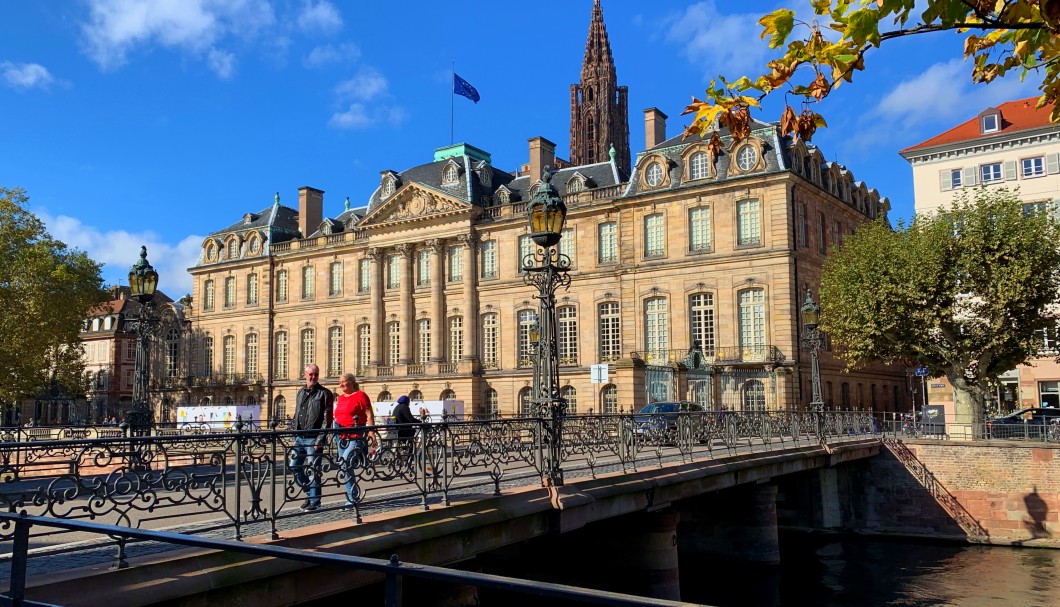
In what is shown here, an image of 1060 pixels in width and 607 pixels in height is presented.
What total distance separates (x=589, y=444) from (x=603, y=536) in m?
4.14

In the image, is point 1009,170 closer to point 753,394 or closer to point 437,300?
point 753,394

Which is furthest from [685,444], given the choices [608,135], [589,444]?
[608,135]

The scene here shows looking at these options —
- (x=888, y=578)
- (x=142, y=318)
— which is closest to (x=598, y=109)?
(x=888, y=578)

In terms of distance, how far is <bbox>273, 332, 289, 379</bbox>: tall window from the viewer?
56.2 meters

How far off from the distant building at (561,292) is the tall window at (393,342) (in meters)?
0.11

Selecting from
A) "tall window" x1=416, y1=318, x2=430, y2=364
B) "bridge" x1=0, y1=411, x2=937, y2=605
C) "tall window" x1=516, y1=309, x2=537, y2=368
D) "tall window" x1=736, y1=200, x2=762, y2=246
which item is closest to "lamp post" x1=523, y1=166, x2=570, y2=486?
"bridge" x1=0, y1=411, x2=937, y2=605

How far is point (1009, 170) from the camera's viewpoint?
4444cm

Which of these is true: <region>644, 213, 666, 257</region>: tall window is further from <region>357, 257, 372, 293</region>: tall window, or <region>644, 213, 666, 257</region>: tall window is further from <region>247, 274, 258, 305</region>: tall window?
<region>247, 274, 258, 305</region>: tall window

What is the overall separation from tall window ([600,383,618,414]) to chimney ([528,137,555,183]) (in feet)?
39.1

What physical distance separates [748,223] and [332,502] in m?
31.8

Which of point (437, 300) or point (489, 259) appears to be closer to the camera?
point (489, 259)

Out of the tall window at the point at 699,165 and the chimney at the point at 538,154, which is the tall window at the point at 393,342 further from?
the tall window at the point at 699,165

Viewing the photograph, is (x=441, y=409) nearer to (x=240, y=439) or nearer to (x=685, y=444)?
A: (x=685, y=444)

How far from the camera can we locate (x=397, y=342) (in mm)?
51312
